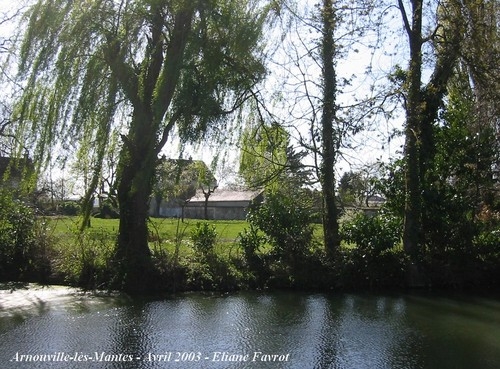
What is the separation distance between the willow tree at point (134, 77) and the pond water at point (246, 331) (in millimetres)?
2171

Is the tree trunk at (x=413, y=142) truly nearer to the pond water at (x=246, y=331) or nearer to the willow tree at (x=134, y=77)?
the pond water at (x=246, y=331)

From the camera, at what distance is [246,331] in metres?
8.55

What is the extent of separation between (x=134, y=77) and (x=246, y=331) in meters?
6.47

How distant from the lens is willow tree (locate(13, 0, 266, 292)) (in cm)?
1125

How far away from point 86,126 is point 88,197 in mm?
1978

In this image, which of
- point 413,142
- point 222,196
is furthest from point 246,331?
point 222,196

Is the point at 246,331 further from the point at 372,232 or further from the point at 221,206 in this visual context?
the point at 221,206

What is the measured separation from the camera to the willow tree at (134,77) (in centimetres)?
1125

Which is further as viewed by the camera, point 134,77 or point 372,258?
point 372,258

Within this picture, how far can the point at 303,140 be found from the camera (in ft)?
47.3

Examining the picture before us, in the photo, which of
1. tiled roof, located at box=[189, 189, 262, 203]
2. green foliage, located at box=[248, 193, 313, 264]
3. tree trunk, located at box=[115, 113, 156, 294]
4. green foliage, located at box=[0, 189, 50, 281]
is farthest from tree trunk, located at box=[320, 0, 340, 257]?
tiled roof, located at box=[189, 189, 262, 203]

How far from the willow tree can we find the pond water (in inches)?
85.5

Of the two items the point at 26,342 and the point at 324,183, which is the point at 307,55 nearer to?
the point at 324,183

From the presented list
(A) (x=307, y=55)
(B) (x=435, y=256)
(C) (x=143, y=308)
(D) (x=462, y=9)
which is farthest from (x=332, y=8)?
(C) (x=143, y=308)
